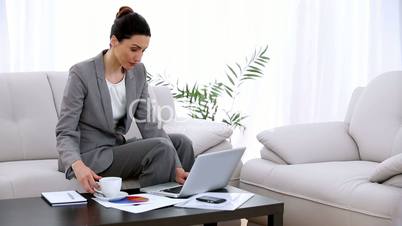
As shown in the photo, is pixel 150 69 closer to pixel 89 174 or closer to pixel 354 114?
pixel 354 114

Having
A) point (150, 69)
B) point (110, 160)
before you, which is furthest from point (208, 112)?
point (110, 160)

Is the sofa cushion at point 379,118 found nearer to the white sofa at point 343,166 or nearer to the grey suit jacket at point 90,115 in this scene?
the white sofa at point 343,166

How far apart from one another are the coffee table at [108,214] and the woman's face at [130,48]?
671mm

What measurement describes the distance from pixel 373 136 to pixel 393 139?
0.11 meters

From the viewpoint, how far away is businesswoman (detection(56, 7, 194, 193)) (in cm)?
238

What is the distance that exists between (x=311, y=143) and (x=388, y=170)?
65 cm

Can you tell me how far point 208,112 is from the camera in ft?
12.8

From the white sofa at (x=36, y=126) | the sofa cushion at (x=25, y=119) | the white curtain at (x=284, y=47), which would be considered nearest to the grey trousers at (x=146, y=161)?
the white sofa at (x=36, y=126)

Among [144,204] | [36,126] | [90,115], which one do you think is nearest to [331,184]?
[144,204]

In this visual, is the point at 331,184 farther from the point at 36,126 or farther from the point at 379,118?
the point at 36,126

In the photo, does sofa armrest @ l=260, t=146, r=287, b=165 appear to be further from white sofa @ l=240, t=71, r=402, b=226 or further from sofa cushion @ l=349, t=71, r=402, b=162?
sofa cushion @ l=349, t=71, r=402, b=162

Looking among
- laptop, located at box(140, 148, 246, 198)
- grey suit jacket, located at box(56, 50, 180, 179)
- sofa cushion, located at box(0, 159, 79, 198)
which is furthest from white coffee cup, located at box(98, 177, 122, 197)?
sofa cushion, located at box(0, 159, 79, 198)

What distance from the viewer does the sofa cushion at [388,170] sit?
7.89ft

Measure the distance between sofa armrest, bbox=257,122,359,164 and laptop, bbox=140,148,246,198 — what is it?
72 centimetres
